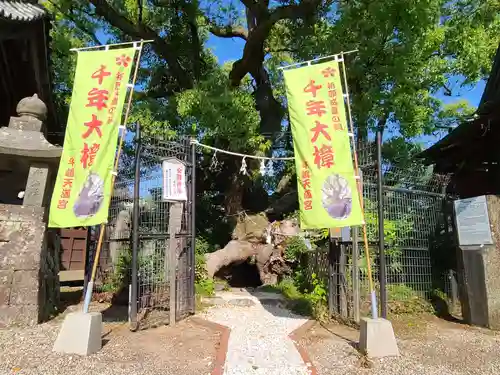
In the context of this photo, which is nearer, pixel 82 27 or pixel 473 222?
pixel 473 222

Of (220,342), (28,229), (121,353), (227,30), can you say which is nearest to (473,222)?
(220,342)

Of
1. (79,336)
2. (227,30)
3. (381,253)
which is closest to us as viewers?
(79,336)

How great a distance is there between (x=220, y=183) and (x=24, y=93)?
7530mm

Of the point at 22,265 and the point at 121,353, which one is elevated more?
the point at 22,265

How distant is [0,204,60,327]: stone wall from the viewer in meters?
6.21

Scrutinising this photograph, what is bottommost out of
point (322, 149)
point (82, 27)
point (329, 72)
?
point (322, 149)

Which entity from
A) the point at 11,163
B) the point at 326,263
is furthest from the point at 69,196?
the point at 326,263

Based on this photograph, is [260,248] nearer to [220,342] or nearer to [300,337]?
[300,337]

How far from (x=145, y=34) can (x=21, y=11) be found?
209 inches

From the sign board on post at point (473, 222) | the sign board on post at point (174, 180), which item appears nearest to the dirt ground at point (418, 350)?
the sign board on post at point (473, 222)

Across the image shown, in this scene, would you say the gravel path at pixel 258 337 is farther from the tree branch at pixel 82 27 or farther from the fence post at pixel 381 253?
the tree branch at pixel 82 27

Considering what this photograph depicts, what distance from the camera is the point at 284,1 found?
A: 39.6ft

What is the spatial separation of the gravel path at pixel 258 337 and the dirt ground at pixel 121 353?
1.15ft

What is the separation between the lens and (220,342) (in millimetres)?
5754
